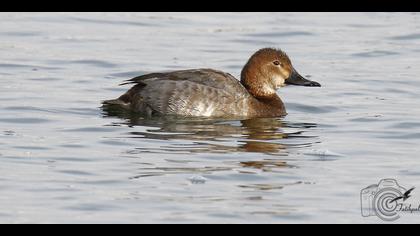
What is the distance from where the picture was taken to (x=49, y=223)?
7473 millimetres

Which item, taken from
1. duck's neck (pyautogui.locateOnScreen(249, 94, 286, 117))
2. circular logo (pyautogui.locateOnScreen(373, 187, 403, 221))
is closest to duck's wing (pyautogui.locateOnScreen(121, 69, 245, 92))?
duck's neck (pyautogui.locateOnScreen(249, 94, 286, 117))

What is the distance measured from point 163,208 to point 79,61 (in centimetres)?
734

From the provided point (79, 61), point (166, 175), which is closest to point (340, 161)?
point (166, 175)

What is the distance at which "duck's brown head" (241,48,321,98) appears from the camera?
12359mm

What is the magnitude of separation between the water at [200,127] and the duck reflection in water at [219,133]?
0.02 metres

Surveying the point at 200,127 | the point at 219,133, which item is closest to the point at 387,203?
the point at 219,133

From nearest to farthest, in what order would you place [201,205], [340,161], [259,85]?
[201,205]
[340,161]
[259,85]

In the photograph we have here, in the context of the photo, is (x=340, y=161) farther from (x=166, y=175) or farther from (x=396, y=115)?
(x=396, y=115)

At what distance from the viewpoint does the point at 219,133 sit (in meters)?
11.0

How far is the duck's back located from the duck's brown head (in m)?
0.47

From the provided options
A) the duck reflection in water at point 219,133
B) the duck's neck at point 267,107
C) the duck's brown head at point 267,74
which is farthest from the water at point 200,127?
the duck's brown head at point 267,74

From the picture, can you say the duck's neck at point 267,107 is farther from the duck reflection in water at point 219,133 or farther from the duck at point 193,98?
the duck reflection in water at point 219,133

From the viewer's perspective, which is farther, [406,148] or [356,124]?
[356,124]

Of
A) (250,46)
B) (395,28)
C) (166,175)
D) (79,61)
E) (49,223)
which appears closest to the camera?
(49,223)
